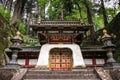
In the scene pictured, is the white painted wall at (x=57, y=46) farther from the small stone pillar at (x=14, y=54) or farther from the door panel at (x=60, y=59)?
the small stone pillar at (x=14, y=54)

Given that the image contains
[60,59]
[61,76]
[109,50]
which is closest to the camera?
[61,76]

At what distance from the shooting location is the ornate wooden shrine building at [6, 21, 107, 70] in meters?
14.4

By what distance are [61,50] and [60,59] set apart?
0.82 metres

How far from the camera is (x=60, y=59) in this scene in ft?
50.1

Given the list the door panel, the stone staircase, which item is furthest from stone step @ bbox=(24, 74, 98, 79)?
the door panel

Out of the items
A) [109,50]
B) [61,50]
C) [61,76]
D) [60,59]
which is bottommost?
[60,59]

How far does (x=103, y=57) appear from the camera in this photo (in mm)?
15977

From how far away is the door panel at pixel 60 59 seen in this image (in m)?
15.1

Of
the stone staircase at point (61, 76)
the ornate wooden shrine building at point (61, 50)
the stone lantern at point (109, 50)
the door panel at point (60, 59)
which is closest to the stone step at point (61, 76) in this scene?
the stone staircase at point (61, 76)

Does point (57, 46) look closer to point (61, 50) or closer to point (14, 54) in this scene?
point (61, 50)

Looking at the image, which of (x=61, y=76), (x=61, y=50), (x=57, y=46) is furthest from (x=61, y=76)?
(x=61, y=50)

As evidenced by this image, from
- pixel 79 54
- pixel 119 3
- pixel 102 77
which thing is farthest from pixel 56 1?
pixel 102 77

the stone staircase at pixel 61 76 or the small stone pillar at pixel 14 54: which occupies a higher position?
the small stone pillar at pixel 14 54

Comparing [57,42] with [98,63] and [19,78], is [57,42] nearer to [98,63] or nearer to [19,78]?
[98,63]
